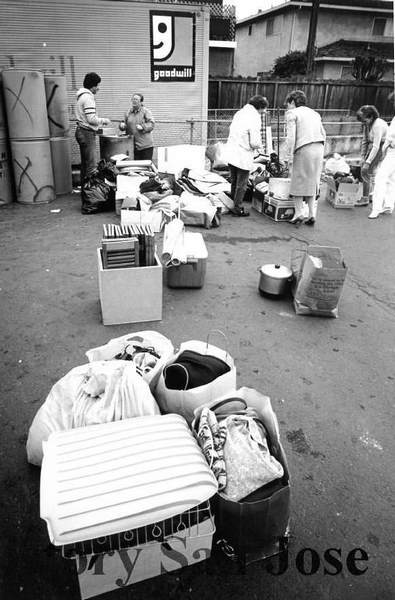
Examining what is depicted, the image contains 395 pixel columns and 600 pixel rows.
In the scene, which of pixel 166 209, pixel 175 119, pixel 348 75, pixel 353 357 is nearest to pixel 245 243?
pixel 166 209

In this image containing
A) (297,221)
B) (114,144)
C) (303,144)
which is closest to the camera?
(303,144)

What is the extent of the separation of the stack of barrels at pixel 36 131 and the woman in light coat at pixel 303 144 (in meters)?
3.72

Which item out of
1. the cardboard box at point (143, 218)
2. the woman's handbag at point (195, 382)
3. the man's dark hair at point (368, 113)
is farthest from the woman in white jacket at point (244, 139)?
the woman's handbag at point (195, 382)

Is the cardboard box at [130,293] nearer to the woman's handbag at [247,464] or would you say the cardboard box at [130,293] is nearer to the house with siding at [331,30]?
the woman's handbag at [247,464]

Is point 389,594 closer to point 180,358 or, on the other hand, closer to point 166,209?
point 180,358

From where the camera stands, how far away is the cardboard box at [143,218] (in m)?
5.20

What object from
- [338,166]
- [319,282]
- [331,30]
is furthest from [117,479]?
[331,30]

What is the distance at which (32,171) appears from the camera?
6.58 meters

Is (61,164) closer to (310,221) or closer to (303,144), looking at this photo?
(303,144)

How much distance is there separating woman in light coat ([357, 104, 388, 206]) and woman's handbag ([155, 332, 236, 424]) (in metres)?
5.88

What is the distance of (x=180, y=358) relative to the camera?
2.20 meters

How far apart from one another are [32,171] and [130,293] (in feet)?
14.4

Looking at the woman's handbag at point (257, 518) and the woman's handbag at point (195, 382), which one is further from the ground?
the woman's handbag at point (195, 382)

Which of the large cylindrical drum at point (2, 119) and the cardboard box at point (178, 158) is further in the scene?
the cardboard box at point (178, 158)
